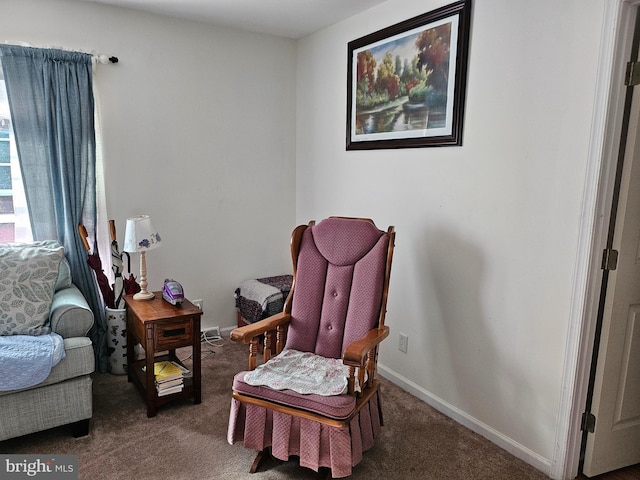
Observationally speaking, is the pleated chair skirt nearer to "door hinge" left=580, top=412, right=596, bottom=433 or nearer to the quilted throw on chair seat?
the quilted throw on chair seat

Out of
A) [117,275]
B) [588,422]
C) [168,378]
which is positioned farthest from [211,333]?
[588,422]

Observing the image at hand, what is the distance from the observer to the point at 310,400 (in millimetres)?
1914

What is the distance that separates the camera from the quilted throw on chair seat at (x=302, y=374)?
197 centimetres

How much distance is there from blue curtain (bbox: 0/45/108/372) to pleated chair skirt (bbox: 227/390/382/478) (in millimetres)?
1478

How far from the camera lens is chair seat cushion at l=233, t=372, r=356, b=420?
1.87 metres

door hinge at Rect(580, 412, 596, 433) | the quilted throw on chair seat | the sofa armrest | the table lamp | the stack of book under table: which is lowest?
the stack of book under table

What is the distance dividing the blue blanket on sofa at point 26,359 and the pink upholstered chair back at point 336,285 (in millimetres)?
1146

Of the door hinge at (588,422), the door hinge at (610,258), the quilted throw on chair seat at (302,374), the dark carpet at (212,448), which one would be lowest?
the dark carpet at (212,448)

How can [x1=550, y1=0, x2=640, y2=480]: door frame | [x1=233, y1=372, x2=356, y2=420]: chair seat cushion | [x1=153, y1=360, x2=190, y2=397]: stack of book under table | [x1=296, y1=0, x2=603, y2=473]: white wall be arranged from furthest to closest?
[x1=153, y1=360, x2=190, y2=397]: stack of book under table, [x1=296, y1=0, x2=603, y2=473]: white wall, [x1=233, y1=372, x2=356, y2=420]: chair seat cushion, [x1=550, y1=0, x2=640, y2=480]: door frame

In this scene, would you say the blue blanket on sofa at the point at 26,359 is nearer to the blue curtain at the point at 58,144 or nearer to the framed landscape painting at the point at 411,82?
the blue curtain at the point at 58,144

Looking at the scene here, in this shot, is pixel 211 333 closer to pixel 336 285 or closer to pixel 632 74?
pixel 336 285

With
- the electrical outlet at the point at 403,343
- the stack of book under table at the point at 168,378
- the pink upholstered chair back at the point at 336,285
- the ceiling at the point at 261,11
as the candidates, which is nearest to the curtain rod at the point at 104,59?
the ceiling at the point at 261,11

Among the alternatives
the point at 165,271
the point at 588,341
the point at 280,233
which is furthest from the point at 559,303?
the point at 165,271

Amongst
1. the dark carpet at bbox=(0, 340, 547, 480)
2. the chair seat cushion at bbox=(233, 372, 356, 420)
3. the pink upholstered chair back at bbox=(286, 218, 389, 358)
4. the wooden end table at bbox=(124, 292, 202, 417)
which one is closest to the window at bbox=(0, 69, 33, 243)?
the wooden end table at bbox=(124, 292, 202, 417)
